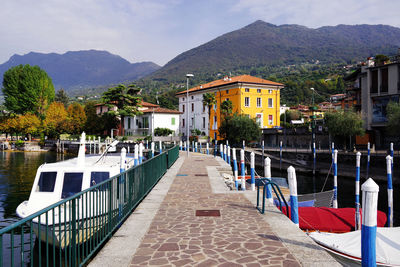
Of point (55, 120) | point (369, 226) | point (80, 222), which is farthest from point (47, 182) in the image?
point (55, 120)

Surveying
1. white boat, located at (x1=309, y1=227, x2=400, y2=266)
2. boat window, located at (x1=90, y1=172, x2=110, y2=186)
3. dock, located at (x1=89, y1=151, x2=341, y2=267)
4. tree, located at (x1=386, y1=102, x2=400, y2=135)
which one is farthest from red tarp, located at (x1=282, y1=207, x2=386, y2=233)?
tree, located at (x1=386, y1=102, x2=400, y2=135)

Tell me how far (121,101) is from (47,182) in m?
55.1

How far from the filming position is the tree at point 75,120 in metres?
73.6

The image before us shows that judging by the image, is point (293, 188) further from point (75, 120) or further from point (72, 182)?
point (75, 120)

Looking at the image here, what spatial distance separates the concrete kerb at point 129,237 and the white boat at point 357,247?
4931mm

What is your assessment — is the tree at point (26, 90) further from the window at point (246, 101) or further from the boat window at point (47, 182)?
the boat window at point (47, 182)

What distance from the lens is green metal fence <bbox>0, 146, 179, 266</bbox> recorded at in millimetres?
3742

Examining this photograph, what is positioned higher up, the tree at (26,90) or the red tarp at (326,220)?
the tree at (26,90)

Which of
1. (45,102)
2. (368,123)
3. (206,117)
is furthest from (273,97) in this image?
(45,102)

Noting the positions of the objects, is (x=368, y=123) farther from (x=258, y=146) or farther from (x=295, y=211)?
(x=295, y=211)

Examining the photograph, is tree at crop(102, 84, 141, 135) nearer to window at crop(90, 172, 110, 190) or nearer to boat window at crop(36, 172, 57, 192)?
window at crop(90, 172, 110, 190)

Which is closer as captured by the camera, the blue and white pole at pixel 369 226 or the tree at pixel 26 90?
the blue and white pole at pixel 369 226

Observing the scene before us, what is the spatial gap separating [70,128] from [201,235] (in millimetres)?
73379

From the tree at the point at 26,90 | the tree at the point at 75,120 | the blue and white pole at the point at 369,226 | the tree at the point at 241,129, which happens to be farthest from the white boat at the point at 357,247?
the tree at the point at 26,90
